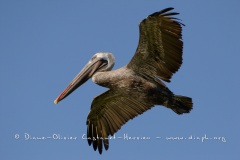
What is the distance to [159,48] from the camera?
12.9 meters

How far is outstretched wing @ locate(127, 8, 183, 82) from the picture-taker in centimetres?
1248

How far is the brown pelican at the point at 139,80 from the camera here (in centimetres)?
1264

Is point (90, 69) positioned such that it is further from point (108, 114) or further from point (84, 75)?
point (108, 114)

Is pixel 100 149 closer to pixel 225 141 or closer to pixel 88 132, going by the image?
pixel 88 132

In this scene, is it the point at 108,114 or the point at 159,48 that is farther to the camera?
the point at 108,114

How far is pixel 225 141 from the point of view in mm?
13141

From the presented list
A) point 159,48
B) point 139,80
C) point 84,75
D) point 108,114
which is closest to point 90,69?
point 84,75

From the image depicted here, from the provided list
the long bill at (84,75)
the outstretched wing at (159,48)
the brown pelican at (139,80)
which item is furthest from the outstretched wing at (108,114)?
the outstretched wing at (159,48)

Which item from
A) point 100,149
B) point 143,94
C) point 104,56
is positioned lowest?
point 100,149

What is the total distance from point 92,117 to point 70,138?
4.80ft

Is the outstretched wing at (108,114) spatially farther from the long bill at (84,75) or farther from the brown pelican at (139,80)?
the long bill at (84,75)

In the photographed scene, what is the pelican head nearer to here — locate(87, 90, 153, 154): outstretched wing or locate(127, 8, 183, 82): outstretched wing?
locate(87, 90, 153, 154): outstretched wing

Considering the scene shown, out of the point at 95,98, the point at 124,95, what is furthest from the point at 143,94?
the point at 95,98

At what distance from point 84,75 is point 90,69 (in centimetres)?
23
